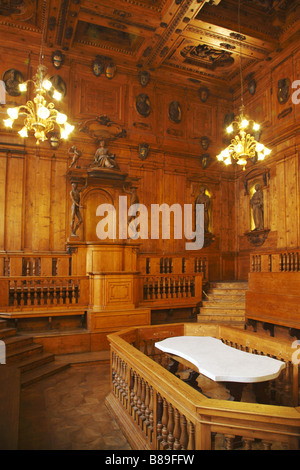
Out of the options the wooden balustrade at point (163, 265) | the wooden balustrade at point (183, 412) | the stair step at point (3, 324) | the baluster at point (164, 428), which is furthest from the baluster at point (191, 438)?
the wooden balustrade at point (163, 265)

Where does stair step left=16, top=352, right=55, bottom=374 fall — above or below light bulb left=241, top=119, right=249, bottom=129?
below

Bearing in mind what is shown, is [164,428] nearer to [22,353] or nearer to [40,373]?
[40,373]

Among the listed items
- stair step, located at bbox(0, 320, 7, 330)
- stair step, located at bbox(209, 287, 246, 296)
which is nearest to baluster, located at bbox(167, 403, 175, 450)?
stair step, located at bbox(0, 320, 7, 330)

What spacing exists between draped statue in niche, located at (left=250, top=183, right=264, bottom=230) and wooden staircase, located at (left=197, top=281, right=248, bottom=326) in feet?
7.02

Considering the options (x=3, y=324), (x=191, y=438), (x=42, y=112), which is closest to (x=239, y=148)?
(x=42, y=112)

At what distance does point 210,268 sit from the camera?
10773 mm

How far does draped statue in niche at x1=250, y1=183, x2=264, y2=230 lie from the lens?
9.94m

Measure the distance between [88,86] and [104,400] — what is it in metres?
8.82

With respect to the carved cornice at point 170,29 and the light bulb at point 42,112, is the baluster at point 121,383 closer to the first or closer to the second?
the light bulb at point 42,112

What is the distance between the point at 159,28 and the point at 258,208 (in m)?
5.75

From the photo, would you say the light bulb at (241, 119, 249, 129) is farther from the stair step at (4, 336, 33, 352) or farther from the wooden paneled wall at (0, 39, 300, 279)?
the stair step at (4, 336, 33, 352)

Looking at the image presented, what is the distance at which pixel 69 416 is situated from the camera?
352 centimetres
